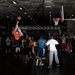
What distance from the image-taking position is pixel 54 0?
11.5m

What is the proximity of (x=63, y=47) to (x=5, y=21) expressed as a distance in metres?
12.0

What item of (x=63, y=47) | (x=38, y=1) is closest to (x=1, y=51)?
(x=63, y=47)

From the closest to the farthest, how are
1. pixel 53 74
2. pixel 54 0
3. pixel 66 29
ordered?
pixel 53 74 → pixel 54 0 → pixel 66 29

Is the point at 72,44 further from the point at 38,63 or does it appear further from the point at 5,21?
the point at 5,21

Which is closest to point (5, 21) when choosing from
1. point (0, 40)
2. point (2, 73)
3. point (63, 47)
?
point (0, 40)

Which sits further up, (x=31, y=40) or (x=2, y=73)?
(x=31, y=40)

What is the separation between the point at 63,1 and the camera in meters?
11.8

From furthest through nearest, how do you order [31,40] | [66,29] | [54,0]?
[66,29], [54,0], [31,40]

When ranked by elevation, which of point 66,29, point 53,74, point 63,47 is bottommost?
point 53,74

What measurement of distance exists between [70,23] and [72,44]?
1145cm

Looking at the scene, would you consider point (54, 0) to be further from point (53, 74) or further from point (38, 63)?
point (53, 74)

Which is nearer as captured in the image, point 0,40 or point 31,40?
point 31,40

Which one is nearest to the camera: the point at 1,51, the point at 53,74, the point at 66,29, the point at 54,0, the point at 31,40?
the point at 53,74

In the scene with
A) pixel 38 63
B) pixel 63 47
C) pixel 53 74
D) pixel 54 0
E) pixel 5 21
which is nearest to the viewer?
pixel 53 74
